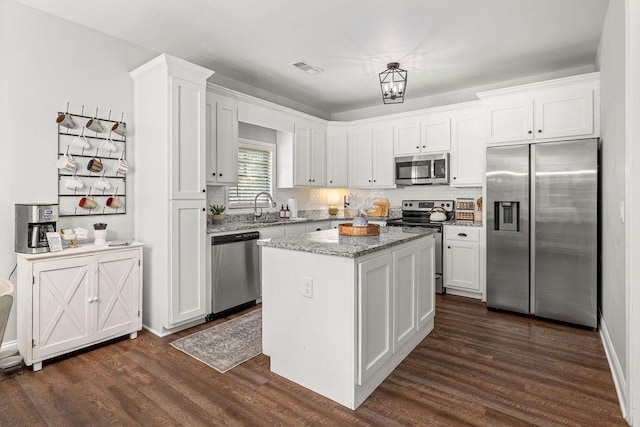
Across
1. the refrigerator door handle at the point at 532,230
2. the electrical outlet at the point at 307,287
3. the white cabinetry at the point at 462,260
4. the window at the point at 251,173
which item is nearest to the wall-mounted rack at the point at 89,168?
the window at the point at 251,173

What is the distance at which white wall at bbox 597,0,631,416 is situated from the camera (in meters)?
2.31

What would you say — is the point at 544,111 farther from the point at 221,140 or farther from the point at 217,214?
the point at 217,214

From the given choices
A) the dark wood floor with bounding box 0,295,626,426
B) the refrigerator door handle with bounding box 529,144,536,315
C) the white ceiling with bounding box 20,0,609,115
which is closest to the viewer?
the dark wood floor with bounding box 0,295,626,426

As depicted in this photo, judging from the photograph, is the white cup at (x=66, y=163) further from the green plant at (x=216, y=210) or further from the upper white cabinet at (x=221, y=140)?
the green plant at (x=216, y=210)

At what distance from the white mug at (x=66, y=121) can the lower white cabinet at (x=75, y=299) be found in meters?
1.08

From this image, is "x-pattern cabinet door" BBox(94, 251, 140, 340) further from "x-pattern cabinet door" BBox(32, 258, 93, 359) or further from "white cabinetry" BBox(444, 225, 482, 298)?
"white cabinetry" BBox(444, 225, 482, 298)

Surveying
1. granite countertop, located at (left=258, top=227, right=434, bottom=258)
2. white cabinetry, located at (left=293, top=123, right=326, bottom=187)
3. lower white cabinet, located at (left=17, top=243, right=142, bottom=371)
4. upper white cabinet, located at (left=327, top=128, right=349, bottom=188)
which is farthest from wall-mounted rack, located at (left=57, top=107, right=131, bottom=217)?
upper white cabinet, located at (left=327, top=128, right=349, bottom=188)

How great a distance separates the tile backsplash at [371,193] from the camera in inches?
194

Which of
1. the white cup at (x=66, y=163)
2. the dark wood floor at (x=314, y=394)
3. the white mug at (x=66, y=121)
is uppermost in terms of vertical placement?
the white mug at (x=66, y=121)

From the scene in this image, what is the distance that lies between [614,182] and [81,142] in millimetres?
4349

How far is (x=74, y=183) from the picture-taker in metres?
3.08

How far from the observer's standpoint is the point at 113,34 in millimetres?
3348

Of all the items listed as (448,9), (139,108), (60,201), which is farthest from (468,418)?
(139,108)

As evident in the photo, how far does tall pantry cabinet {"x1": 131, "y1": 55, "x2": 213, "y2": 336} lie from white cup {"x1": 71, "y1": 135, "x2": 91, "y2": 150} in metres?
0.43
